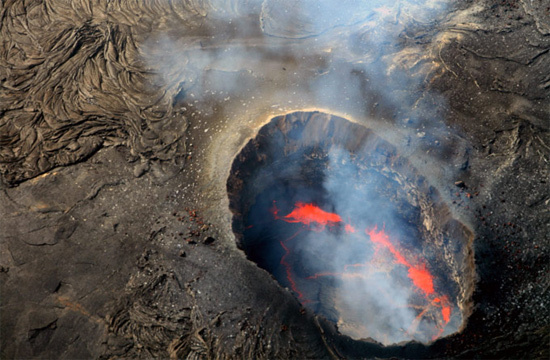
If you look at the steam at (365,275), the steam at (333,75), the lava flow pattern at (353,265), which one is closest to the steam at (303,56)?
the steam at (333,75)

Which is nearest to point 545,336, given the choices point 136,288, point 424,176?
point 424,176

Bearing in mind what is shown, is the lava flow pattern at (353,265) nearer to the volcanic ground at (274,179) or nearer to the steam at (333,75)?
the volcanic ground at (274,179)

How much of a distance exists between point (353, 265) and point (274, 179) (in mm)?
4542

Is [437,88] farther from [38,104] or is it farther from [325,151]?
[38,104]

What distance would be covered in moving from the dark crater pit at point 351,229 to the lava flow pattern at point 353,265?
0.04 metres

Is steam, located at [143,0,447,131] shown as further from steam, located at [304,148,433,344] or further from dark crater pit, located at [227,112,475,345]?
steam, located at [304,148,433,344]

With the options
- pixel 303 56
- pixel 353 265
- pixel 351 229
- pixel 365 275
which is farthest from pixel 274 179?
pixel 365 275

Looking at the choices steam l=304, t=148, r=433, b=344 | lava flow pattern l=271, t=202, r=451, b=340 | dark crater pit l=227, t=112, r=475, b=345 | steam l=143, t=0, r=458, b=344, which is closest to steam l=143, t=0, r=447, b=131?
steam l=143, t=0, r=458, b=344

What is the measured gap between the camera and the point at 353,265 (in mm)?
14523

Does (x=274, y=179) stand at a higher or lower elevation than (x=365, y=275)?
higher

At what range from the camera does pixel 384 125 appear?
12641 millimetres

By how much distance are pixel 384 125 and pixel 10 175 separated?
12.5m

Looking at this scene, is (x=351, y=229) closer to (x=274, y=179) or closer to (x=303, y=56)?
(x=274, y=179)

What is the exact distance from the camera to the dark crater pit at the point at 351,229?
12078 mm
